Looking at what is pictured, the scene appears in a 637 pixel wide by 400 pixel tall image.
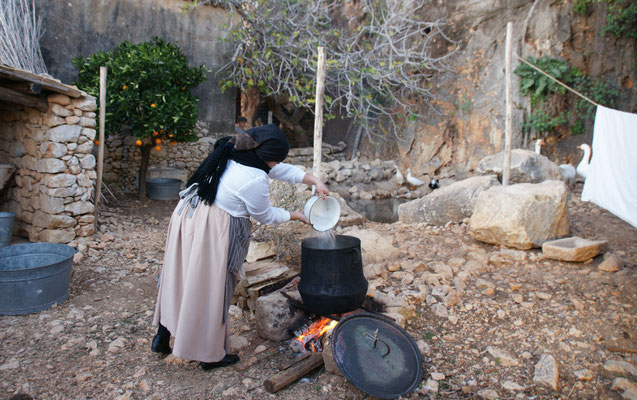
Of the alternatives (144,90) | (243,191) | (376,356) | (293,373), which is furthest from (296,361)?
(144,90)

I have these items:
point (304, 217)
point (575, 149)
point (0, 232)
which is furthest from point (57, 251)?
point (575, 149)

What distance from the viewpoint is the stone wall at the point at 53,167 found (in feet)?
15.9

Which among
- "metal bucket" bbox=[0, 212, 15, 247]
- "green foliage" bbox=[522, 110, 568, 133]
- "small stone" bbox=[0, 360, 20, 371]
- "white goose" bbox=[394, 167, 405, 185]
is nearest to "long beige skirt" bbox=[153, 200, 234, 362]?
"small stone" bbox=[0, 360, 20, 371]

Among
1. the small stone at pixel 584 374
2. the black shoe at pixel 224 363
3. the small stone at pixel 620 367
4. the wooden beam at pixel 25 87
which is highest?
the wooden beam at pixel 25 87

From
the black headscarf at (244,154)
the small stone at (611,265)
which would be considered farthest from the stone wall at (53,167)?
the small stone at (611,265)

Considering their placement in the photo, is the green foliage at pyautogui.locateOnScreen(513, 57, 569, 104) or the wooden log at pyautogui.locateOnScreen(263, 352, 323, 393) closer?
the wooden log at pyautogui.locateOnScreen(263, 352, 323, 393)

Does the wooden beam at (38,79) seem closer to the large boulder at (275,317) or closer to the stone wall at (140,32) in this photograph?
the stone wall at (140,32)

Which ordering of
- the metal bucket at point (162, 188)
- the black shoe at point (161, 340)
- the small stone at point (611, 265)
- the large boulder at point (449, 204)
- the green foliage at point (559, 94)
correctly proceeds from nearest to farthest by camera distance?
the black shoe at point (161, 340), the small stone at point (611, 265), the large boulder at point (449, 204), the metal bucket at point (162, 188), the green foliage at point (559, 94)

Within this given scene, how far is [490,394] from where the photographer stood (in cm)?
250

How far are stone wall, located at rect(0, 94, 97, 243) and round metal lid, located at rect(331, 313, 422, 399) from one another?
4070 mm

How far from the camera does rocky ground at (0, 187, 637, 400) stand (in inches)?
101

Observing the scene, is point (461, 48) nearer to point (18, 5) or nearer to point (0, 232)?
point (18, 5)

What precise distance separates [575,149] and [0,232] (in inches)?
449

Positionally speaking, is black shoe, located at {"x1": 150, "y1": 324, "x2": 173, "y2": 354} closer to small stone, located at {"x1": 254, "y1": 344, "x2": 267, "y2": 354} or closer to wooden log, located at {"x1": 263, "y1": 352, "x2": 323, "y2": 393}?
small stone, located at {"x1": 254, "y1": 344, "x2": 267, "y2": 354}
